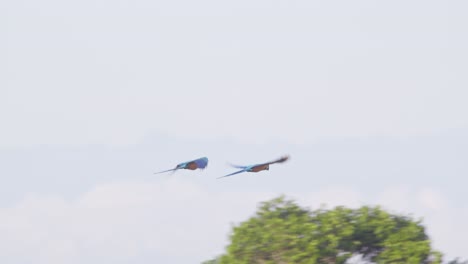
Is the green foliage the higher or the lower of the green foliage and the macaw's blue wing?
the lower

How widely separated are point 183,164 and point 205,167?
1.61 feet

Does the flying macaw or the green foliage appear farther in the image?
the green foliage

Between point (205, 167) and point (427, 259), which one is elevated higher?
point (205, 167)

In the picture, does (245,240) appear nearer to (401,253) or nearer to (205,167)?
(401,253)

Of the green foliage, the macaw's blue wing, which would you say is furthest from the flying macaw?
the green foliage

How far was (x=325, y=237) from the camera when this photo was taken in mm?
33062

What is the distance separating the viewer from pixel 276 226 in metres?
33.4

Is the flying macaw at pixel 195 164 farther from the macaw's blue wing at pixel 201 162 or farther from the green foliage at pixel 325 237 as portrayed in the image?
the green foliage at pixel 325 237

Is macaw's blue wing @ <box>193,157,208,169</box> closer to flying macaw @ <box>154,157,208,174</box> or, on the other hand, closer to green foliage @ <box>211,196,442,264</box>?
flying macaw @ <box>154,157,208,174</box>

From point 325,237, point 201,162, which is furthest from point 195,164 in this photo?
point 325,237

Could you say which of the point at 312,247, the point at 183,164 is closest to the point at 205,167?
the point at 183,164

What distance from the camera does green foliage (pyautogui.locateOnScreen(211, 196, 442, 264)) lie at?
107ft

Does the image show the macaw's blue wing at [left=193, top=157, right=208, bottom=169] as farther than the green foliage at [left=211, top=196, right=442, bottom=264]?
No

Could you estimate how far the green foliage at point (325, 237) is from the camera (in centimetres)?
3275
